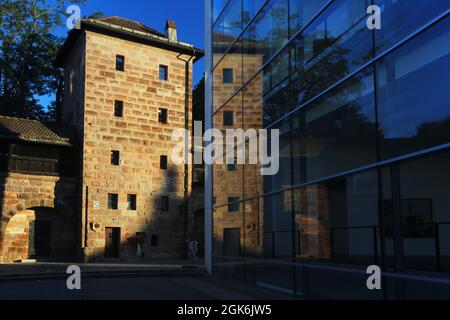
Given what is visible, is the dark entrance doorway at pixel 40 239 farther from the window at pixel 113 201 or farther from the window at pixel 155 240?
the window at pixel 155 240

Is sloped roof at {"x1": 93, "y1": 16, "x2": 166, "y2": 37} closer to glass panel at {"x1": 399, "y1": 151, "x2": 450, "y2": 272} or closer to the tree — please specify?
the tree

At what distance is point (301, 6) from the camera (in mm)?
11406

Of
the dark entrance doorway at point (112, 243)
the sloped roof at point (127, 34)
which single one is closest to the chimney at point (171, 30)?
the sloped roof at point (127, 34)

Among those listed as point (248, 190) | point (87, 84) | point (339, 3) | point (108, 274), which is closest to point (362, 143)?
point (339, 3)

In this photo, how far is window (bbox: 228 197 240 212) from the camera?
1534cm

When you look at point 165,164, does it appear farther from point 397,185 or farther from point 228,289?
point 397,185

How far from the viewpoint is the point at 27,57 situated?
35.9 metres

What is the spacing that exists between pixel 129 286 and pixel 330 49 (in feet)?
28.5

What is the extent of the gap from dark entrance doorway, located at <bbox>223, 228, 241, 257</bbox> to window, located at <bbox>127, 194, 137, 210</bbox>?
1385 centimetres

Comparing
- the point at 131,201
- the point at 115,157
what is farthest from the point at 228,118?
the point at 131,201

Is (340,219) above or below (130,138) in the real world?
below

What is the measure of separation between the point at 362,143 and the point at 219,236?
8668 millimetres

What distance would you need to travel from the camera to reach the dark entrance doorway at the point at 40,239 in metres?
27.1

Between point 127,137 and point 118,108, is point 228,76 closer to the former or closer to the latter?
point 127,137
